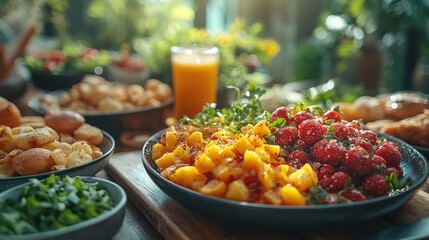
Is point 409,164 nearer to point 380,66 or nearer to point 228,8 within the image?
point 380,66

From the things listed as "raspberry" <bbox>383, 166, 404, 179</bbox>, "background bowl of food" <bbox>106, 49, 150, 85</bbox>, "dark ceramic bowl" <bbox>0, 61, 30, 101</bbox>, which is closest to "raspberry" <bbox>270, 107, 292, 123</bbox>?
"raspberry" <bbox>383, 166, 404, 179</bbox>

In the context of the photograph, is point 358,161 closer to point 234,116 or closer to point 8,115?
point 234,116

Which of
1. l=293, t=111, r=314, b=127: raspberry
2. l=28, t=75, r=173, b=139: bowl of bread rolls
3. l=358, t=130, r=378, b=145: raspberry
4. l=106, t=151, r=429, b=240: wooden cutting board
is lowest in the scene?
l=106, t=151, r=429, b=240: wooden cutting board

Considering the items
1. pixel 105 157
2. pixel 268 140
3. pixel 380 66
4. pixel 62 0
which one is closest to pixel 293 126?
pixel 268 140

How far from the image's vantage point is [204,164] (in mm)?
1083

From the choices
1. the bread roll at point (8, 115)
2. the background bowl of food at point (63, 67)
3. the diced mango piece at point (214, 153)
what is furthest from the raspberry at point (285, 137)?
the background bowl of food at point (63, 67)

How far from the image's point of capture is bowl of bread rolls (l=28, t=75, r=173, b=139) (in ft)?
5.99

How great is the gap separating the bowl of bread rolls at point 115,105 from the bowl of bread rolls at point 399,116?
2.72 feet

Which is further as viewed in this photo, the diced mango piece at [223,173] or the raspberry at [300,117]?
the raspberry at [300,117]

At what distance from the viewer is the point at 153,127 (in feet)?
6.56

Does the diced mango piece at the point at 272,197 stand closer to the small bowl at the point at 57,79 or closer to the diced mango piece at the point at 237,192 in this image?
the diced mango piece at the point at 237,192

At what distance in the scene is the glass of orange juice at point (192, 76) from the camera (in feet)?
6.87

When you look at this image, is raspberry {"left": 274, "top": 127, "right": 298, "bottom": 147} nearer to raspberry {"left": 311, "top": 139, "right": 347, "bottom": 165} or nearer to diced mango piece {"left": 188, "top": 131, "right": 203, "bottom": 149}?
raspberry {"left": 311, "top": 139, "right": 347, "bottom": 165}

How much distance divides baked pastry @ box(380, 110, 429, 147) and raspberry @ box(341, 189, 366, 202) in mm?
617
